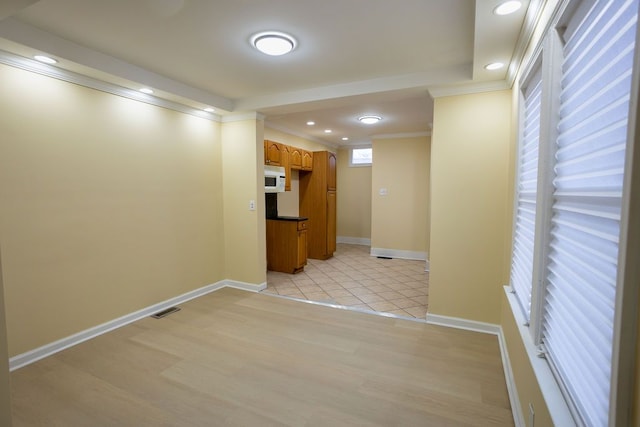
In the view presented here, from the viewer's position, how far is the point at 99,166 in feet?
9.64

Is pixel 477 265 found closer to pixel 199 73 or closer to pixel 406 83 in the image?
pixel 406 83

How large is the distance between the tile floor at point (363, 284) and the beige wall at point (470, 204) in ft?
2.07

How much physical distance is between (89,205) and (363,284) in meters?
3.53

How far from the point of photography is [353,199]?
26.2 feet

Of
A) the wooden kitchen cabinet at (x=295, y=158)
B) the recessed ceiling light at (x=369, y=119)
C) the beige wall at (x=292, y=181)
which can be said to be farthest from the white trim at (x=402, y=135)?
the wooden kitchen cabinet at (x=295, y=158)

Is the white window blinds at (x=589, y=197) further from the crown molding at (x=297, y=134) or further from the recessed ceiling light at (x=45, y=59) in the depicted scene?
the crown molding at (x=297, y=134)

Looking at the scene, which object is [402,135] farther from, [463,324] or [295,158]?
[463,324]

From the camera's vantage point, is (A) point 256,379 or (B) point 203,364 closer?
(A) point 256,379

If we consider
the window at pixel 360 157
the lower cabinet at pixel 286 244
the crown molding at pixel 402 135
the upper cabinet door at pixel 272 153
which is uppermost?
the crown molding at pixel 402 135

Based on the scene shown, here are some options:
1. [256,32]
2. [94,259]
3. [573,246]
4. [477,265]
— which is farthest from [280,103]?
[573,246]

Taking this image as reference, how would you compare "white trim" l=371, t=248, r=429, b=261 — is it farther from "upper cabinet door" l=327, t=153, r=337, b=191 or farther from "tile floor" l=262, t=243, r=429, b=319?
"upper cabinet door" l=327, t=153, r=337, b=191

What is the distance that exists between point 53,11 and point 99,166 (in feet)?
4.35

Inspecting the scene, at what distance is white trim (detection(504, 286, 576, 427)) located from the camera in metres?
1.09

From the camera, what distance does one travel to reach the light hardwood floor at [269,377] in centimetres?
192
